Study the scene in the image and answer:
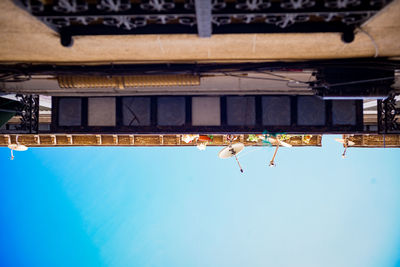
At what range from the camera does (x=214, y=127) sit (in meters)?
7.38

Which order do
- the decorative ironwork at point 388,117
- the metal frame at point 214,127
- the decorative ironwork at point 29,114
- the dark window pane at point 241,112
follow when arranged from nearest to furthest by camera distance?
the metal frame at point 214,127
the dark window pane at point 241,112
the decorative ironwork at point 29,114
the decorative ironwork at point 388,117

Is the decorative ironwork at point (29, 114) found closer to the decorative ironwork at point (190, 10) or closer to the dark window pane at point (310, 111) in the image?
the decorative ironwork at point (190, 10)

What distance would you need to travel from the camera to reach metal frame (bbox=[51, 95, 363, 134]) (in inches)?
287

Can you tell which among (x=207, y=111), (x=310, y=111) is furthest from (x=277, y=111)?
(x=207, y=111)

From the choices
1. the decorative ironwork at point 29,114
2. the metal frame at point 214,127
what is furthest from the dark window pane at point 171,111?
the decorative ironwork at point 29,114

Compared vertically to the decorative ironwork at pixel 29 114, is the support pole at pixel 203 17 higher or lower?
higher

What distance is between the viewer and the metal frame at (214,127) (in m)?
7.28

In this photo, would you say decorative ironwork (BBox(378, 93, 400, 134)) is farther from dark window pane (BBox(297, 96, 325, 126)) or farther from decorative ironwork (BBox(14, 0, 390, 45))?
decorative ironwork (BBox(14, 0, 390, 45))

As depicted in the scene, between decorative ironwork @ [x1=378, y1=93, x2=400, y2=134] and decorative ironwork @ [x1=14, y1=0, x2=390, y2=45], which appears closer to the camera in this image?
decorative ironwork @ [x1=14, y1=0, x2=390, y2=45]

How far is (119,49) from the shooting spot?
5414 mm

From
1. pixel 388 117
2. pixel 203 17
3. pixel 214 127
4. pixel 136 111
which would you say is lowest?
pixel 214 127

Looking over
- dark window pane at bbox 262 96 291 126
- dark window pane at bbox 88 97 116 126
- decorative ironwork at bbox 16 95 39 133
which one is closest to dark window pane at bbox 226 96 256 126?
dark window pane at bbox 262 96 291 126

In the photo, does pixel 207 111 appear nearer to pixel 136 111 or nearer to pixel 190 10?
pixel 136 111

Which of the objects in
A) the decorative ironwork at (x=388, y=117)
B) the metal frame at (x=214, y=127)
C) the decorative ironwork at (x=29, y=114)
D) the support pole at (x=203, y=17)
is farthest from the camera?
the decorative ironwork at (x=388, y=117)
